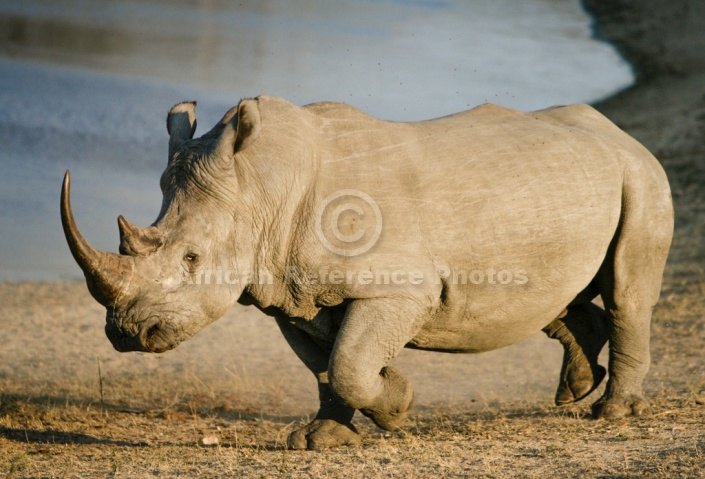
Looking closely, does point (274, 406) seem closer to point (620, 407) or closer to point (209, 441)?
point (209, 441)

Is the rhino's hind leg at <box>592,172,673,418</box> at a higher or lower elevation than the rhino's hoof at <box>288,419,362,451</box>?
higher

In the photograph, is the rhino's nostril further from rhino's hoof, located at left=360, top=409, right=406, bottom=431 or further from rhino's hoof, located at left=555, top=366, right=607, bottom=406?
rhino's hoof, located at left=555, top=366, right=607, bottom=406

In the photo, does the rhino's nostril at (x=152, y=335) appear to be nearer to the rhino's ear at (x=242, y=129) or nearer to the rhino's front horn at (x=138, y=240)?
the rhino's front horn at (x=138, y=240)

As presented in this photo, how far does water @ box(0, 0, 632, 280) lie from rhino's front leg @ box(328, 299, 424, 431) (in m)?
7.45

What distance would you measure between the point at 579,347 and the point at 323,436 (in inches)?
79.6

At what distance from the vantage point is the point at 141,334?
595cm

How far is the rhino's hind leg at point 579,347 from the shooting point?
762 centimetres

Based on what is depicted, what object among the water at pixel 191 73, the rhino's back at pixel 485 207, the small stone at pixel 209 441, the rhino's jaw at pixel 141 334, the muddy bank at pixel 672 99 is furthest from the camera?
the water at pixel 191 73

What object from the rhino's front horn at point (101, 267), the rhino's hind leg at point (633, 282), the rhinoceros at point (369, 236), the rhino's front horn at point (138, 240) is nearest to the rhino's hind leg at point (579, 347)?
the rhino's hind leg at point (633, 282)

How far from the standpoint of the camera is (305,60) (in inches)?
1059

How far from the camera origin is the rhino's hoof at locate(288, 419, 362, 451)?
668 centimetres

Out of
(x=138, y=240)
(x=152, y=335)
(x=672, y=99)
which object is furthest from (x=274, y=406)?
(x=672, y=99)

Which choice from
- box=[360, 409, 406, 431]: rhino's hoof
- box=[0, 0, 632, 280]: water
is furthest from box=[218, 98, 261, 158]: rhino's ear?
box=[0, 0, 632, 280]: water

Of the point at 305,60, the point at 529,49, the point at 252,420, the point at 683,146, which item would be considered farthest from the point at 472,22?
the point at 252,420
